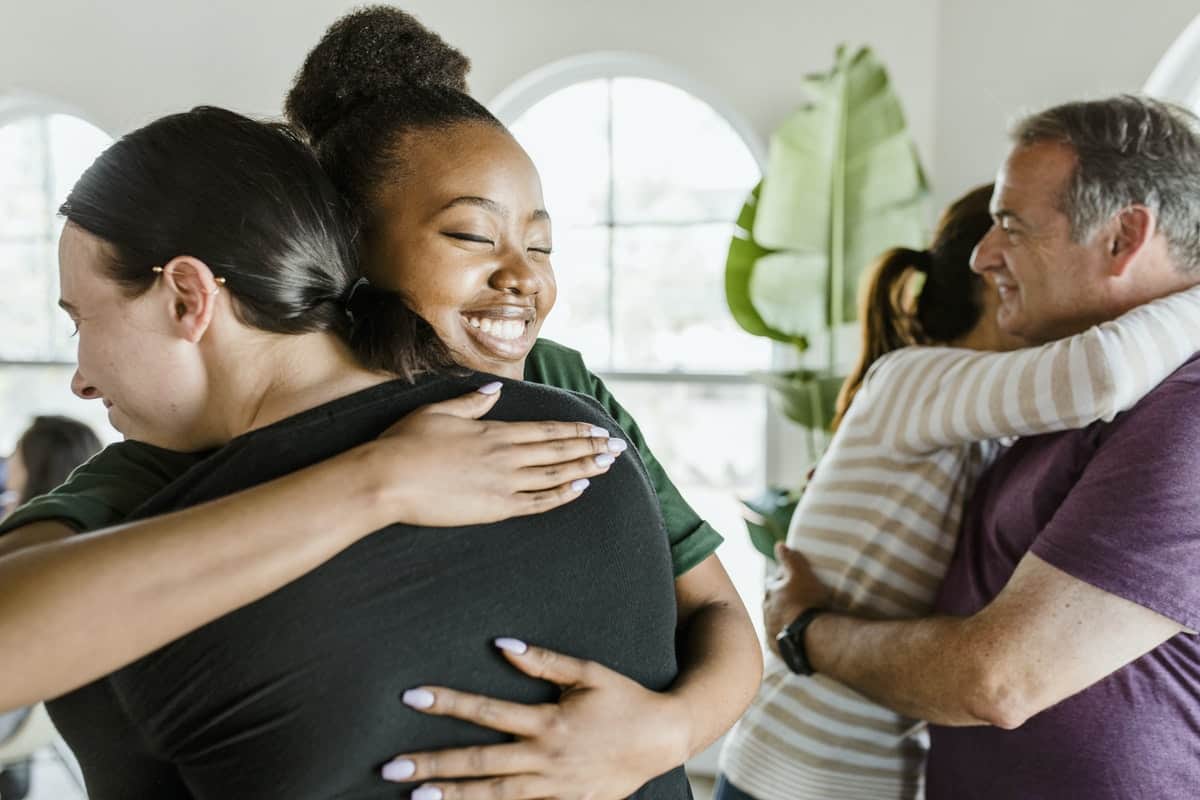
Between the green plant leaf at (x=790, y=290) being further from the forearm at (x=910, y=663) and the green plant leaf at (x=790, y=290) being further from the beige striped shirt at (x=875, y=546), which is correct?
the forearm at (x=910, y=663)

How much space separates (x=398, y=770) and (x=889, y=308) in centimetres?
152

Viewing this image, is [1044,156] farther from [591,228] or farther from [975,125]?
[591,228]

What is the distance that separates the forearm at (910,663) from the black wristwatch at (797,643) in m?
0.01

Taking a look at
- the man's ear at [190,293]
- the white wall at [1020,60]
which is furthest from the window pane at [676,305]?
the man's ear at [190,293]

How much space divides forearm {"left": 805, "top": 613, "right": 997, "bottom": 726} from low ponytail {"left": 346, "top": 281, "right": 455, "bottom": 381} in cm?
84

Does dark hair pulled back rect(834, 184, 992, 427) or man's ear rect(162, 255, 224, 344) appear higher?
man's ear rect(162, 255, 224, 344)

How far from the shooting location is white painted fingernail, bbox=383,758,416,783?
847mm

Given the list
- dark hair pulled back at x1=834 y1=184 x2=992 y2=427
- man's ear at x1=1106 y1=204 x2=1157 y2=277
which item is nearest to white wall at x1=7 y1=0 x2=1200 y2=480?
dark hair pulled back at x1=834 y1=184 x2=992 y2=427

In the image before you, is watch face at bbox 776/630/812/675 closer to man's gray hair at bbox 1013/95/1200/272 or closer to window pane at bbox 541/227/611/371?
man's gray hair at bbox 1013/95/1200/272

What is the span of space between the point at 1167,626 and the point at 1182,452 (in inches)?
8.3

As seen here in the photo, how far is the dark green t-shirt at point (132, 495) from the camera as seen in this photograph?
0.94 meters

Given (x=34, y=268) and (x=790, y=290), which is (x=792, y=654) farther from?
(x=34, y=268)

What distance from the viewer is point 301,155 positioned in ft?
3.28

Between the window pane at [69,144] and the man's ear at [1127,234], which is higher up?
the window pane at [69,144]
